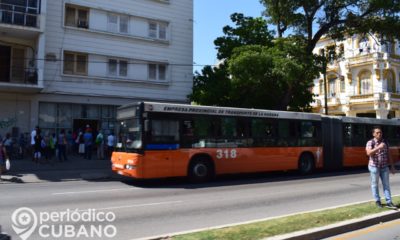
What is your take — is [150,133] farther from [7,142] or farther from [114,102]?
[114,102]

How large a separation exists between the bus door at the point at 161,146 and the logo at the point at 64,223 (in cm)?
441

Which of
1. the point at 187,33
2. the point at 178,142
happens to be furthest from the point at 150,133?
the point at 187,33

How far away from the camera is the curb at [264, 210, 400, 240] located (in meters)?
6.12

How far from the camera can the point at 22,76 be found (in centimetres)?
2233

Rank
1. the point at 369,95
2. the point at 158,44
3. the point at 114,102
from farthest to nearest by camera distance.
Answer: the point at 369,95 < the point at 158,44 < the point at 114,102

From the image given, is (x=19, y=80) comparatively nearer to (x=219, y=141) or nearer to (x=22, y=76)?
(x=22, y=76)

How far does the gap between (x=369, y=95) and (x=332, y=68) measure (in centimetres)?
624

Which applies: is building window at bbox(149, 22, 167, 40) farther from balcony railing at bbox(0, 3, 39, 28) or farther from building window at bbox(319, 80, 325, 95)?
building window at bbox(319, 80, 325, 95)

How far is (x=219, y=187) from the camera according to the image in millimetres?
13281

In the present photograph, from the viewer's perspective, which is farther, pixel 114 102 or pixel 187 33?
pixel 187 33

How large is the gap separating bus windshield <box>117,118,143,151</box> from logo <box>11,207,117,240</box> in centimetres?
463

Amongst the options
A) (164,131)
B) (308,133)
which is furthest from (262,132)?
(164,131)

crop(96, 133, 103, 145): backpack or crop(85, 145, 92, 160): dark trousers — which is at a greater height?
crop(96, 133, 103, 145): backpack

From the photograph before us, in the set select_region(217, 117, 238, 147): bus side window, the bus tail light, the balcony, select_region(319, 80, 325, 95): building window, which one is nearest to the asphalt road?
the bus tail light
